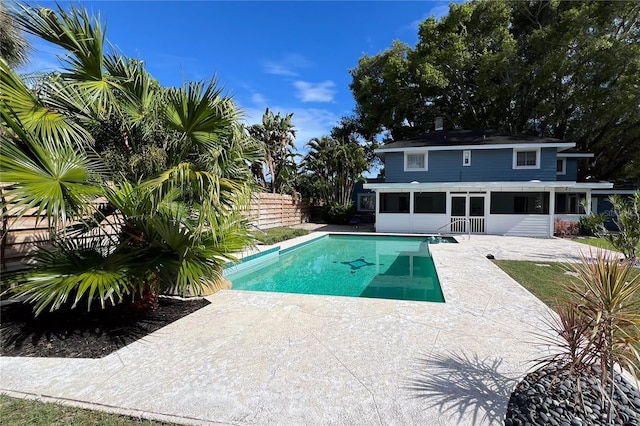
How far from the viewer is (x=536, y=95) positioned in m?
22.6

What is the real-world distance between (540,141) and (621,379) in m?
17.0

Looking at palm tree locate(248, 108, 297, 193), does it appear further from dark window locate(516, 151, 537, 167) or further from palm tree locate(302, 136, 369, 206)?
dark window locate(516, 151, 537, 167)

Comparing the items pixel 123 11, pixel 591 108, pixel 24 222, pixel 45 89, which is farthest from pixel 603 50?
pixel 24 222

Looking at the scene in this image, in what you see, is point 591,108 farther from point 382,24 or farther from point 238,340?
point 238,340

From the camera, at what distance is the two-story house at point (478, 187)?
49.9 ft

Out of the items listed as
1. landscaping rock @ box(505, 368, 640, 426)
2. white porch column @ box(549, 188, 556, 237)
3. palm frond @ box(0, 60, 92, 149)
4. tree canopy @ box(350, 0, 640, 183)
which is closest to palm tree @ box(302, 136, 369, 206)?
tree canopy @ box(350, 0, 640, 183)

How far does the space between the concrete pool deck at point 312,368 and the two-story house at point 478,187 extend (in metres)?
11.9

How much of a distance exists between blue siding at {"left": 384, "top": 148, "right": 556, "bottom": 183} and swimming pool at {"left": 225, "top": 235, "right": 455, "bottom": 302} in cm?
526

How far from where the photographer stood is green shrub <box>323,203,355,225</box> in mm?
21703

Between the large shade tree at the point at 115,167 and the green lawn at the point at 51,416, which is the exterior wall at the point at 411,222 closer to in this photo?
the large shade tree at the point at 115,167

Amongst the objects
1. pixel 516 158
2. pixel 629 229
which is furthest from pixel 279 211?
pixel 629 229

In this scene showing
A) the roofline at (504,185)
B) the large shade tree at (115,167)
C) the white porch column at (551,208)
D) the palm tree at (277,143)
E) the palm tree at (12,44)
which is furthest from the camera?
the palm tree at (277,143)

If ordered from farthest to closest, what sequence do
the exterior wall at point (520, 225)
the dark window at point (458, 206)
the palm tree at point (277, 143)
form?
the palm tree at point (277, 143)
the dark window at point (458, 206)
the exterior wall at point (520, 225)

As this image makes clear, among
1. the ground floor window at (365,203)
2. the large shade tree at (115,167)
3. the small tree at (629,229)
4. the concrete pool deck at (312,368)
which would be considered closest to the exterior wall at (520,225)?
the small tree at (629,229)
